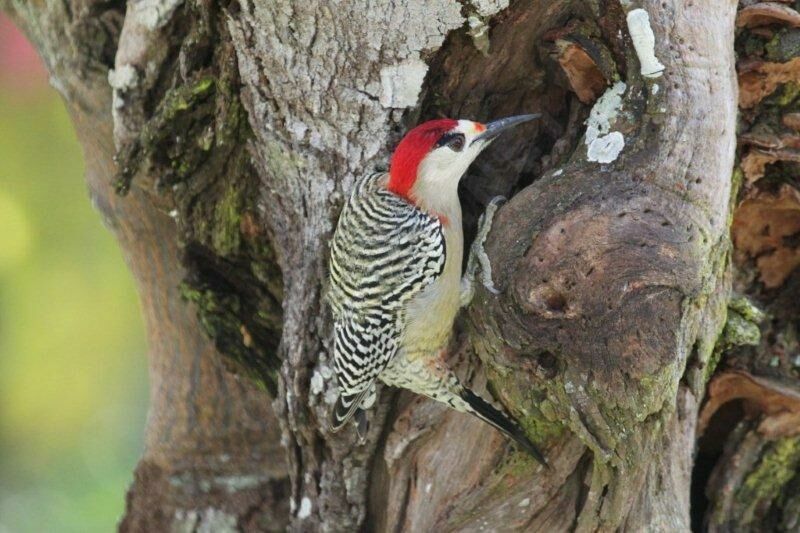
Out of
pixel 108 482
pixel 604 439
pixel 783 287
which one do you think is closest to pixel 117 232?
pixel 604 439

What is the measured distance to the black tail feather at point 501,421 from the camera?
2.70m

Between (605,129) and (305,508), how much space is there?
1.63 m

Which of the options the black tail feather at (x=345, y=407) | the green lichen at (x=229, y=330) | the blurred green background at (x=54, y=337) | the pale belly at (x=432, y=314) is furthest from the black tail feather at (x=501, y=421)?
the blurred green background at (x=54, y=337)

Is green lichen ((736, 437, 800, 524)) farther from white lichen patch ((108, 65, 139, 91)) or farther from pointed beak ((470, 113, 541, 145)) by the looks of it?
white lichen patch ((108, 65, 139, 91))

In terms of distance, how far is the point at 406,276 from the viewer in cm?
288

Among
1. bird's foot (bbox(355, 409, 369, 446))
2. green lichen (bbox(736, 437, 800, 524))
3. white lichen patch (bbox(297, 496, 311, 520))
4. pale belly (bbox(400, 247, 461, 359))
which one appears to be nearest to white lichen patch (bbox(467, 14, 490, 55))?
pale belly (bbox(400, 247, 461, 359))

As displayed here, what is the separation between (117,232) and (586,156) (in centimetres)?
189

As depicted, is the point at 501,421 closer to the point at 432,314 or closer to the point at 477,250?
the point at 432,314

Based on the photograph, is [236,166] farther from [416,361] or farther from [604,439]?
[604,439]

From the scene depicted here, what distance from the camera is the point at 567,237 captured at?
2.31 meters

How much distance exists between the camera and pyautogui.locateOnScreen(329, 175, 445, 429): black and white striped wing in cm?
283

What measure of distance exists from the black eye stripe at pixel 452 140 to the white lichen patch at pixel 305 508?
4.28 feet

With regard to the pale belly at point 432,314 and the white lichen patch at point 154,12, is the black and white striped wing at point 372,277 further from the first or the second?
the white lichen patch at point 154,12

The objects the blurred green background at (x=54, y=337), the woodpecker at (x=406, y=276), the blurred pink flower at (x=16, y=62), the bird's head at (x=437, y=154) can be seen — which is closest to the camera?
the bird's head at (x=437, y=154)
